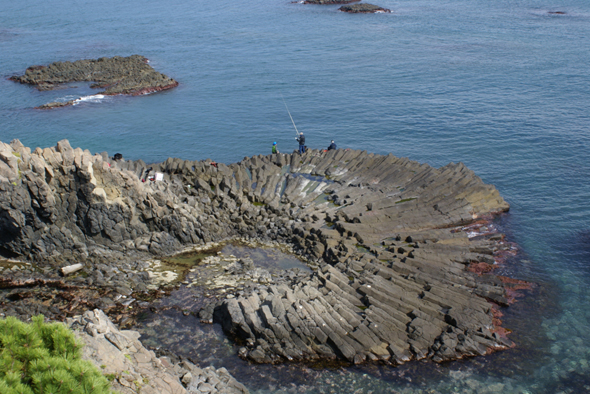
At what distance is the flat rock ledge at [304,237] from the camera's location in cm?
2439

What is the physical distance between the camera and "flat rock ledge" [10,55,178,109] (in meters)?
77.7

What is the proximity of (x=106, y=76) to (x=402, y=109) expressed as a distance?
170 feet

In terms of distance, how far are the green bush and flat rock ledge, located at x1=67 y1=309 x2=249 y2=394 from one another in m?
4.18

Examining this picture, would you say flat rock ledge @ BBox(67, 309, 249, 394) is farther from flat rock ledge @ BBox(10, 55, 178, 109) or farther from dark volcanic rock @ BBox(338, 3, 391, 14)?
dark volcanic rock @ BBox(338, 3, 391, 14)

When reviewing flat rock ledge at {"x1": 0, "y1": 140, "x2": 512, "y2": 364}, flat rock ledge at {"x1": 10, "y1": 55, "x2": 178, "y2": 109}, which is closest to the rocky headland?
flat rock ledge at {"x1": 0, "y1": 140, "x2": 512, "y2": 364}

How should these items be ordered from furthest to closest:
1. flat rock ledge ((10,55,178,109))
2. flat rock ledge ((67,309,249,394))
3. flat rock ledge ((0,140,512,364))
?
flat rock ledge ((10,55,178,109)), flat rock ledge ((0,140,512,364)), flat rock ledge ((67,309,249,394))

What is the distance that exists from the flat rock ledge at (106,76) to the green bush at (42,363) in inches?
2704

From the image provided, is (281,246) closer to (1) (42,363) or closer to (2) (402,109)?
(1) (42,363)

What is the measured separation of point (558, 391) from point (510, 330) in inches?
168

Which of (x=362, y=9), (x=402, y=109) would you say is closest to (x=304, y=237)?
(x=402, y=109)

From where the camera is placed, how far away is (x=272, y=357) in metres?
23.4

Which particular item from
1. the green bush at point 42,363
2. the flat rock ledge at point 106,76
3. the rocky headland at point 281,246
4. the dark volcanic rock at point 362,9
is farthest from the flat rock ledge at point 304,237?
the dark volcanic rock at point 362,9

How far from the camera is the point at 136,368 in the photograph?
1886 cm

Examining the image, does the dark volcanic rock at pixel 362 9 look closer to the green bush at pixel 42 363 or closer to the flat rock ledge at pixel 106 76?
the flat rock ledge at pixel 106 76
